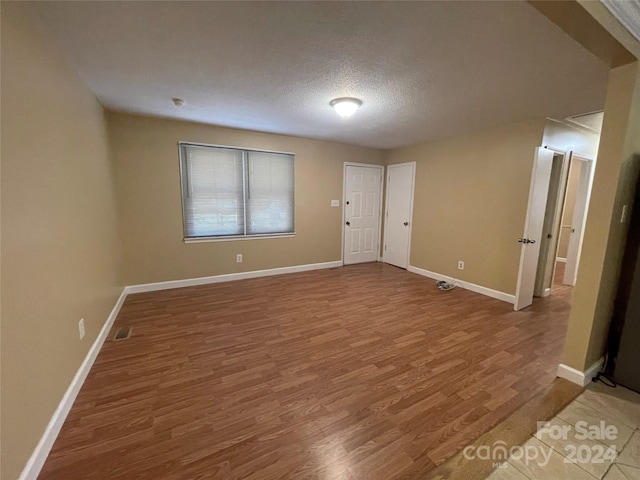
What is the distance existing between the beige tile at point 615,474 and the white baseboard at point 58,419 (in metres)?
2.79

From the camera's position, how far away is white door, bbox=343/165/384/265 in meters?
5.24

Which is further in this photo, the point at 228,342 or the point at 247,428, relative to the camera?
the point at 228,342

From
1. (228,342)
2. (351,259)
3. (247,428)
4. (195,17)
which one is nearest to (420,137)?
(351,259)

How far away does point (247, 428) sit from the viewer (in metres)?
1.59

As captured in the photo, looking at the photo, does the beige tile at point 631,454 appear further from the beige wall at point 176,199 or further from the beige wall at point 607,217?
the beige wall at point 176,199

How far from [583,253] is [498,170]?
6.73ft

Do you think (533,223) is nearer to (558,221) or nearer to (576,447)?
(558,221)

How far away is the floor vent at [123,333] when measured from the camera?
258 centimetres

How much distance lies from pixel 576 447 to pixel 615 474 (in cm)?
16

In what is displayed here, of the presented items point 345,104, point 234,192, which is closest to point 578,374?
point 345,104

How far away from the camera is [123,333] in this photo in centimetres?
266

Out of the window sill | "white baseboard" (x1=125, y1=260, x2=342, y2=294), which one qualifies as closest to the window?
the window sill

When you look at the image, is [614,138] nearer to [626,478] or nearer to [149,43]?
[626,478]

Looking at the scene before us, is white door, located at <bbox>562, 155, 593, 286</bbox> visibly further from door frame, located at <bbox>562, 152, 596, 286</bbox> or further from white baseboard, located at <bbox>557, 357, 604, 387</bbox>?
white baseboard, located at <bbox>557, 357, 604, 387</bbox>
